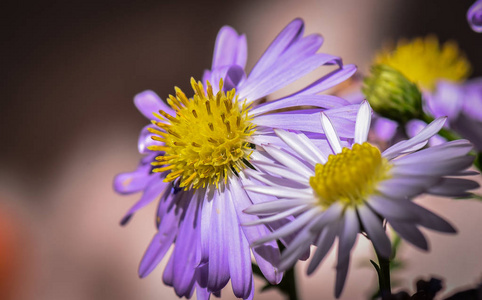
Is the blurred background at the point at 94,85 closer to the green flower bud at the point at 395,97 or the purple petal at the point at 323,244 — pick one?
the green flower bud at the point at 395,97

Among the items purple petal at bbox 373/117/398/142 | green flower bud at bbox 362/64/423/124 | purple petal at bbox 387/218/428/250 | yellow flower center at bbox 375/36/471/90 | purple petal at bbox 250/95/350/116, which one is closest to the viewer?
purple petal at bbox 387/218/428/250

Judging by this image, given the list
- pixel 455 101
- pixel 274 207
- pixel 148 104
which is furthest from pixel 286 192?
pixel 455 101

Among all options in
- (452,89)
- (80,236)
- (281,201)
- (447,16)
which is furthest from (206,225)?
(447,16)

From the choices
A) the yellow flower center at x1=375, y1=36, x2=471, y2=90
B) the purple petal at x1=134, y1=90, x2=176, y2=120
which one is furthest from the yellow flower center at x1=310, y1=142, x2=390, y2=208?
the yellow flower center at x1=375, y1=36, x2=471, y2=90

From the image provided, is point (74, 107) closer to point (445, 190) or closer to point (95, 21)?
point (95, 21)

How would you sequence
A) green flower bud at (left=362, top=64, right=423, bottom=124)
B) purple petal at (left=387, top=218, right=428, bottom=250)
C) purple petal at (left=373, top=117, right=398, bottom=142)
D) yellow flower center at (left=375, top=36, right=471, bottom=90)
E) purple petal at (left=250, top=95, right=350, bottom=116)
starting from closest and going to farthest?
1. purple petal at (left=387, top=218, right=428, bottom=250)
2. purple petal at (left=250, top=95, right=350, bottom=116)
3. green flower bud at (left=362, top=64, right=423, bottom=124)
4. purple petal at (left=373, top=117, right=398, bottom=142)
5. yellow flower center at (left=375, top=36, right=471, bottom=90)

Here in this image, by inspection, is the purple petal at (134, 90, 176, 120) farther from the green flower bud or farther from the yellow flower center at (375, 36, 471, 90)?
the yellow flower center at (375, 36, 471, 90)
